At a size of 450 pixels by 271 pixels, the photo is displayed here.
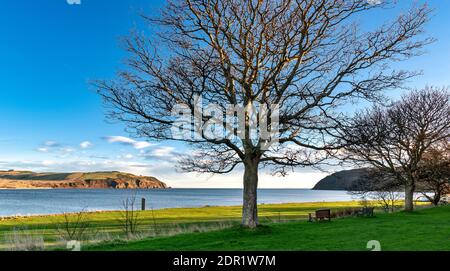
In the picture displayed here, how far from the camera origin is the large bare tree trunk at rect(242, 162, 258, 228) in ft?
60.5

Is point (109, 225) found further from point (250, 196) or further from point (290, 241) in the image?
point (290, 241)

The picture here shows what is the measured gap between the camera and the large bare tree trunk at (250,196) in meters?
18.5

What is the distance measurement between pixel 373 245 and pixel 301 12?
1093 cm

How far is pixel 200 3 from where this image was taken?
1830 centimetres

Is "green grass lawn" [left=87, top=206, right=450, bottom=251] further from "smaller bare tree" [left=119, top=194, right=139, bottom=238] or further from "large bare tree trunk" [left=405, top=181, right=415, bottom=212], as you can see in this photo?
"large bare tree trunk" [left=405, top=181, right=415, bottom=212]

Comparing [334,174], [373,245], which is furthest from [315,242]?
[334,174]

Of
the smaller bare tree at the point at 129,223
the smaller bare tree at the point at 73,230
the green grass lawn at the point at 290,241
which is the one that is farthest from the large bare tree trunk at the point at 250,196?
the smaller bare tree at the point at 73,230

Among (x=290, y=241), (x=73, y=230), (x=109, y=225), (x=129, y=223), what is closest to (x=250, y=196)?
(x=290, y=241)

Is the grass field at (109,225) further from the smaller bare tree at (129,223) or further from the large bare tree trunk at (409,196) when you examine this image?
the large bare tree trunk at (409,196)

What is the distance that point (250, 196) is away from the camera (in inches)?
738

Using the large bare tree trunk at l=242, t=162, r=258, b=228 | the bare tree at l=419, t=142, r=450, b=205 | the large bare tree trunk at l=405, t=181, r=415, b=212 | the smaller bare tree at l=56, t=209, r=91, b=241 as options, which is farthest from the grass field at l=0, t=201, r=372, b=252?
the bare tree at l=419, t=142, r=450, b=205

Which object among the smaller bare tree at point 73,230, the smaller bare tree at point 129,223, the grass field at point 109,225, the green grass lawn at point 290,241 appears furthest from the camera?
the grass field at point 109,225

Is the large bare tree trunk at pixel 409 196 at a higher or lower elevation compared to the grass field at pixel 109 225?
higher
